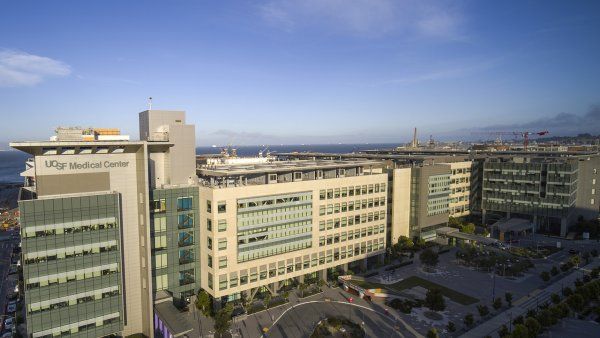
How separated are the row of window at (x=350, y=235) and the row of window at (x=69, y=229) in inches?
1611

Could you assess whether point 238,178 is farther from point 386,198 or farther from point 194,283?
point 386,198

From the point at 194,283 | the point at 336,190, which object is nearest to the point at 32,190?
the point at 194,283

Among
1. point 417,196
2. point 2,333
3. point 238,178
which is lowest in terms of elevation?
point 2,333

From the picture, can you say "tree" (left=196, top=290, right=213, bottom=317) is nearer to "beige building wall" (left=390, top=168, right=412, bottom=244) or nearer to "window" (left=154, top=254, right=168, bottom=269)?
"window" (left=154, top=254, right=168, bottom=269)

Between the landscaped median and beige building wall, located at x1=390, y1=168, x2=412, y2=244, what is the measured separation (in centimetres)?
1741

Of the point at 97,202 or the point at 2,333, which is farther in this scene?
the point at 2,333

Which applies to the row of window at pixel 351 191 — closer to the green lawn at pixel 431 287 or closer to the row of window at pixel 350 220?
the row of window at pixel 350 220

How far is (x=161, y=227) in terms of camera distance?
63438mm

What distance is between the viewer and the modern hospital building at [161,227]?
5288cm

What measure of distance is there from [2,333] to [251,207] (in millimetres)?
45286

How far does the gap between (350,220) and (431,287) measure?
21.7 meters

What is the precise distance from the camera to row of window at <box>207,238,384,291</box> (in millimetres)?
66875

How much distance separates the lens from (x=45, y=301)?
2046 inches

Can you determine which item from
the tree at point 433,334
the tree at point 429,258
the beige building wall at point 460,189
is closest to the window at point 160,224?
the tree at point 433,334
